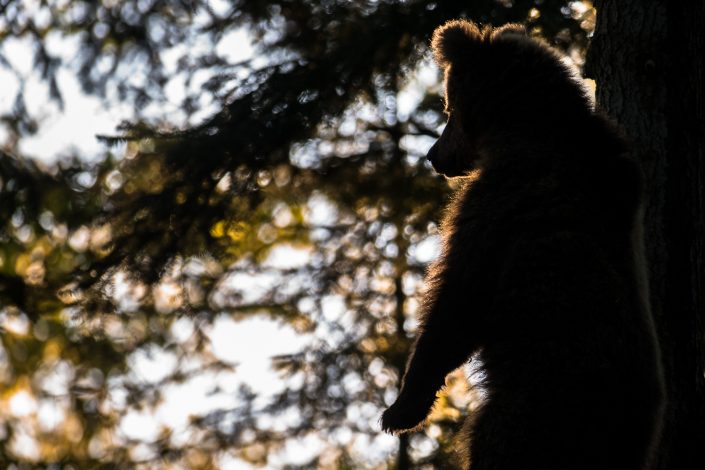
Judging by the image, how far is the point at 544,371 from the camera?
12.6ft

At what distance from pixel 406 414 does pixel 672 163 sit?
163cm

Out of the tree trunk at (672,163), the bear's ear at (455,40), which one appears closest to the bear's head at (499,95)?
the bear's ear at (455,40)

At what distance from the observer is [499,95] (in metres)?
4.91

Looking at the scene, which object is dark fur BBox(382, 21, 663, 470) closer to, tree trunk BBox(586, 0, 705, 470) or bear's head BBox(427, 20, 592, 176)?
bear's head BBox(427, 20, 592, 176)

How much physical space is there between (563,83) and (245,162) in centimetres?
276

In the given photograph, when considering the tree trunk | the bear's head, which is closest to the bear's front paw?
the tree trunk

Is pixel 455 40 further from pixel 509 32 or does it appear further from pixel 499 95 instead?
pixel 499 95

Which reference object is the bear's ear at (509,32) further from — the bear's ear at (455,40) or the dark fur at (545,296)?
the dark fur at (545,296)

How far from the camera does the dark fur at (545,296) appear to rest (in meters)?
3.80

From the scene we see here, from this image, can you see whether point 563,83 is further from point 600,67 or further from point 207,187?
point 207,187

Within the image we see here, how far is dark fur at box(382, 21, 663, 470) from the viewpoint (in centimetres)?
380

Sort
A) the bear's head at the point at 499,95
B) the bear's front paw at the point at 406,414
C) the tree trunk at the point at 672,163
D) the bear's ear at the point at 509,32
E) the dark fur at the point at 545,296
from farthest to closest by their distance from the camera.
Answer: the bear's ear at the point at 509,32
the bear's head at the point at 499,95
the tree trunk at the point at 672,163
the bear's front paw at the point at 406,414
the dark fur at the point at 545,296

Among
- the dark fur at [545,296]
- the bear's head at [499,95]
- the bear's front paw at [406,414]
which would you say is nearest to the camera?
the dark fur at [545,296]

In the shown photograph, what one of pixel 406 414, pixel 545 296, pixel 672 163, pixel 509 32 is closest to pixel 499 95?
pixel 509 32
